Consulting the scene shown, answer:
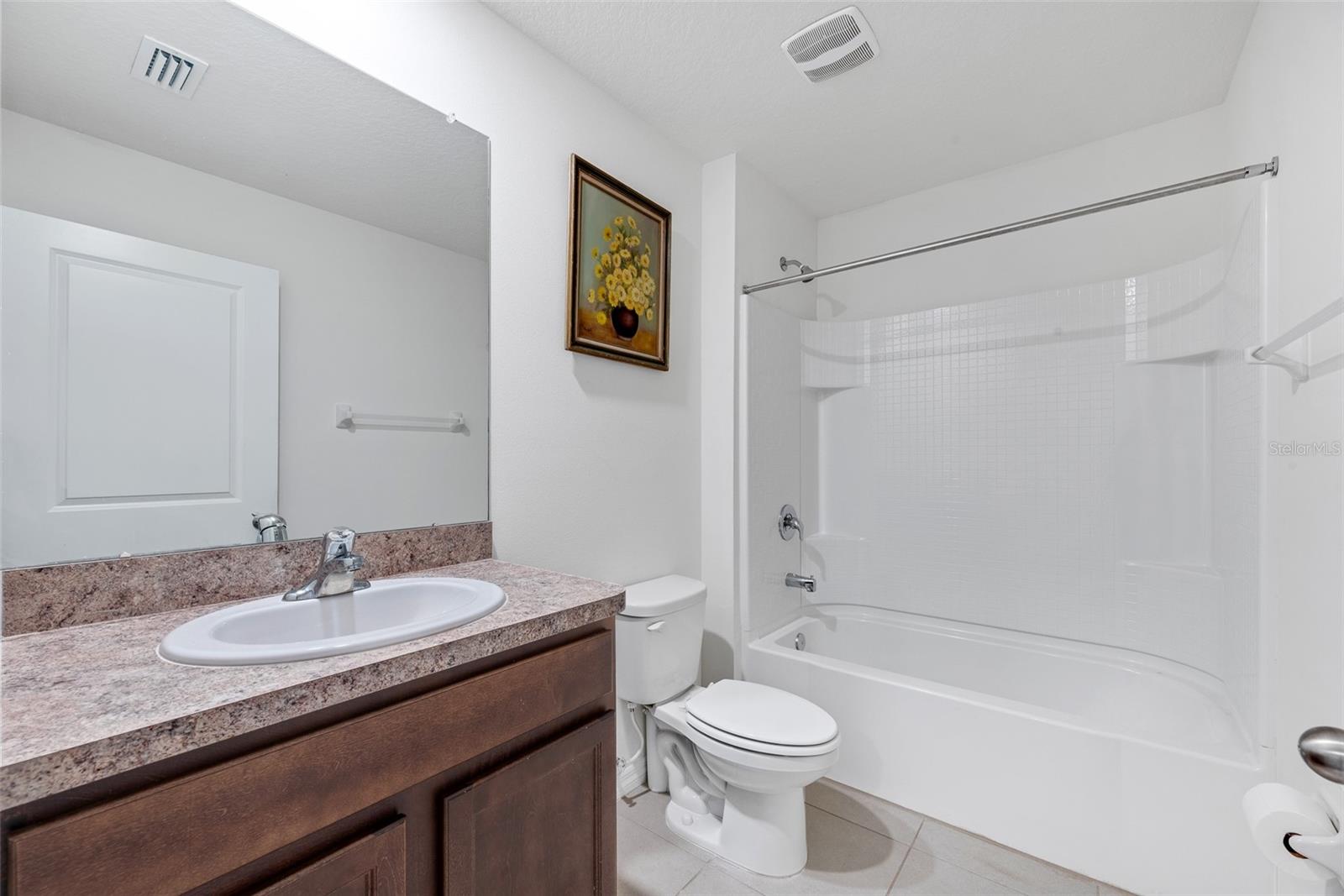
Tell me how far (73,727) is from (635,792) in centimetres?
173

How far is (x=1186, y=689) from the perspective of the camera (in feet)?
6.22

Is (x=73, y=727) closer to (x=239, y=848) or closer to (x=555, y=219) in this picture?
(x=239, y=848)

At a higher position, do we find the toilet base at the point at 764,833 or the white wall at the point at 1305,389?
the white wall at the point at 1305,389

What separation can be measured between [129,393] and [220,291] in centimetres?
24

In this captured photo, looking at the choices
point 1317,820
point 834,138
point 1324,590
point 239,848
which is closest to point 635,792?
point 239,848

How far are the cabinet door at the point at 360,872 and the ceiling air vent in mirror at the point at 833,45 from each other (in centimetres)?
208

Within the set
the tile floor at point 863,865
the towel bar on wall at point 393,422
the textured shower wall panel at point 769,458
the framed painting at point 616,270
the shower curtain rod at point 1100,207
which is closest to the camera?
the towel bar on wall at point 393,422

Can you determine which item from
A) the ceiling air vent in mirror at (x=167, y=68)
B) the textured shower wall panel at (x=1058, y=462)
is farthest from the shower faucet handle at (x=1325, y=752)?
the ceiling air vent in mirror at (x=167, y=68)

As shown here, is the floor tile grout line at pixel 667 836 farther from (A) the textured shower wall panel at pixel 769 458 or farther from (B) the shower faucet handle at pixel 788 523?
(B) the shower faucet handle at pixel 788 523

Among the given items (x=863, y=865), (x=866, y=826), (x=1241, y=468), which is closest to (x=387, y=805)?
(x=863, y=865)

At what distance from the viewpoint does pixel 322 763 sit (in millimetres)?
705

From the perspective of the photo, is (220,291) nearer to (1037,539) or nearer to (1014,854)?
(1014,854)

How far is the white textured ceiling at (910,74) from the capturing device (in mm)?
1565

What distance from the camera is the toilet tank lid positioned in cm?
172
